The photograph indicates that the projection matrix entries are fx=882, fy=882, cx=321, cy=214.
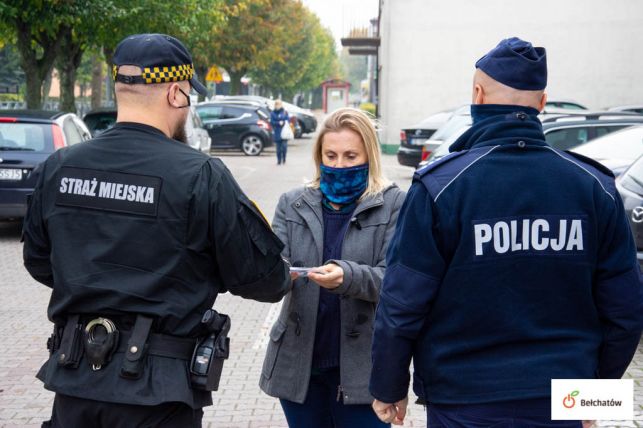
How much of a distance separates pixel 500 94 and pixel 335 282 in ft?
3.03

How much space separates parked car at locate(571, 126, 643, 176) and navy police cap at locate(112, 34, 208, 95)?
768cm

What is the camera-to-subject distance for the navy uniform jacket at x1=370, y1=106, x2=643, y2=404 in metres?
2.51

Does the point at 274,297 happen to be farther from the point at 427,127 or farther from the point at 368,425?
the point at 427,127

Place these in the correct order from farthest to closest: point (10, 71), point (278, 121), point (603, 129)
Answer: point (10, 71), point (278, 121), point (603, 129)

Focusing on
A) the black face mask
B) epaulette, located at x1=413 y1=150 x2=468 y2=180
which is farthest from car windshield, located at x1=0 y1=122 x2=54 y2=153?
epaulette, located at x1=413 y1=150 x2=468 y2=180

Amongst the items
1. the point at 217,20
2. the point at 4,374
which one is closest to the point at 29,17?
the point at 217,20

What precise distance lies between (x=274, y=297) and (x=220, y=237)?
38cm

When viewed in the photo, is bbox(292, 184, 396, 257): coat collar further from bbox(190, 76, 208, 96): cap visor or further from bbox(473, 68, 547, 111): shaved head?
bbox(473, 68, 547, 111): shaved head

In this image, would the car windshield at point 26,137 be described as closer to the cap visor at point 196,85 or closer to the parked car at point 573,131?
the parked car at point 573,131

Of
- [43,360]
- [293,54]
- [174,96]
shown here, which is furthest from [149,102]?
[293,54]

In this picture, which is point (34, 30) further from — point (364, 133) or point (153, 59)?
point (153, 59)

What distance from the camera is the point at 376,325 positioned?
2648 mm

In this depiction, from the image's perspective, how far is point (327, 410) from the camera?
3.39m

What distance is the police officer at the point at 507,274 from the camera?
2504mm
